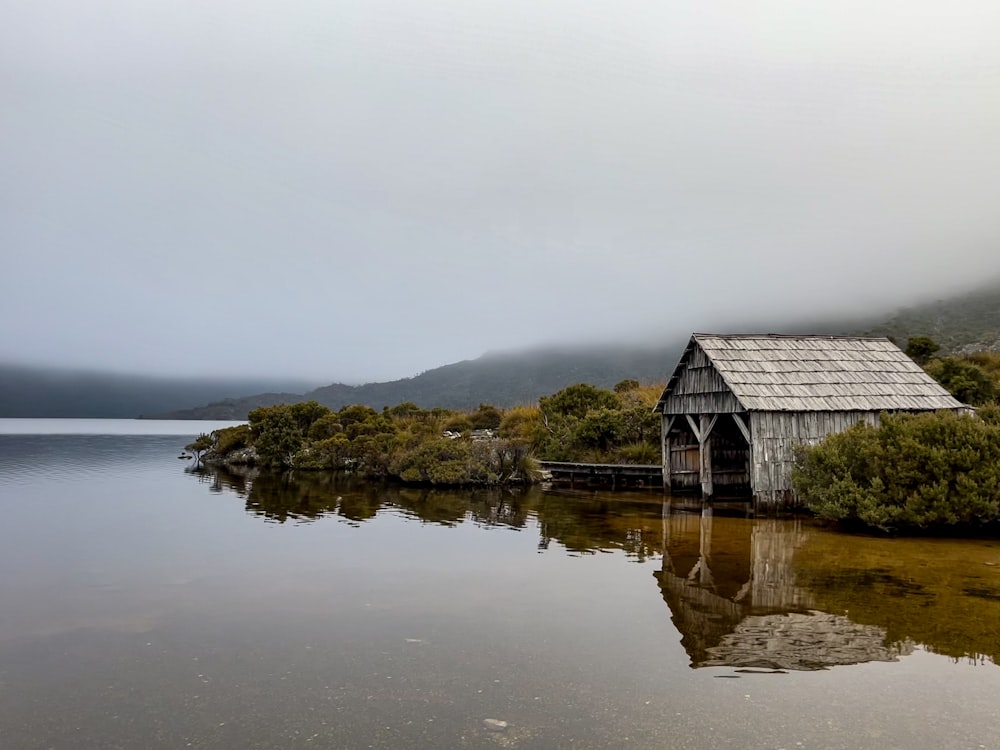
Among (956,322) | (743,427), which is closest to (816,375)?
(743,427)

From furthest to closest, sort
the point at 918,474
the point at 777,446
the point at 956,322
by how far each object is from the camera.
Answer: the point at 956,322, the point at 777,446, the point at 918,474

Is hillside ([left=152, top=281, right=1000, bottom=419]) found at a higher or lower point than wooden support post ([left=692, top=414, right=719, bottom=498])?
higher

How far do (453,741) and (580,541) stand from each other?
1088 centimetres

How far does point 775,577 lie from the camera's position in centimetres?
1248

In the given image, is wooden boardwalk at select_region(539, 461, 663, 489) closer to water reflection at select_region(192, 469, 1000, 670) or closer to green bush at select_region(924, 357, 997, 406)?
water reflection at select_region(192, 469, 1000, 670)

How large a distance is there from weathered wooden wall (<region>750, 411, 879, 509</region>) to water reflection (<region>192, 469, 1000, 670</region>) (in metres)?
1.98

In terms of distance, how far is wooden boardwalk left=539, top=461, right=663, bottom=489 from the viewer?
1187 inches

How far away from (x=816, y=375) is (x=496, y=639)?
18.7 meters

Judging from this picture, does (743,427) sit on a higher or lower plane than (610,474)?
higher

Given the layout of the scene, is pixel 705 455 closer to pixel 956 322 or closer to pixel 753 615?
pixel 753 615

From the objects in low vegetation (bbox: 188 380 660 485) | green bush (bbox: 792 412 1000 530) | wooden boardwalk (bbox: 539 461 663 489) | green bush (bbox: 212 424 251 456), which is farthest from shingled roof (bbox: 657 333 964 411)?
green bush (bbox: 212 424 251 456)

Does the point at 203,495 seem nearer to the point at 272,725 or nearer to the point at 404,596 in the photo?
the point at 404,596

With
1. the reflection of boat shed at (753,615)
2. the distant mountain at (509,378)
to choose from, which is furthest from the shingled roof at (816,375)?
the distant mountain at (509,378)

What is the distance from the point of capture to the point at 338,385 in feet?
647
